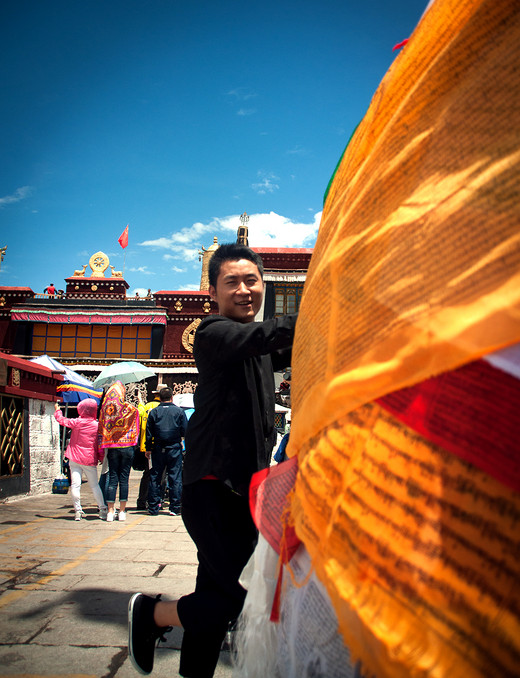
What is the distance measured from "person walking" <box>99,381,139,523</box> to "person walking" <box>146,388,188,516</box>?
34 cm

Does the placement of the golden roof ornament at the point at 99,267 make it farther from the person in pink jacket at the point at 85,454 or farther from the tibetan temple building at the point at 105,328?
the person in pink jacket at the point at 85,454

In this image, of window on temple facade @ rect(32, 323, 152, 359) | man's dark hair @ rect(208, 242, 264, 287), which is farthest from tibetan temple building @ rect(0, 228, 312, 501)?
man's dark hair @ rect(208, 242, 264, 287)

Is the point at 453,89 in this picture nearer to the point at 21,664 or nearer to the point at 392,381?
the point at 392,381

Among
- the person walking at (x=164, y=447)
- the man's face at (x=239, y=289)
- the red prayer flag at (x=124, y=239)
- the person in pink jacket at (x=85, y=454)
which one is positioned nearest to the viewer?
the man's face at (x=239, y=289)

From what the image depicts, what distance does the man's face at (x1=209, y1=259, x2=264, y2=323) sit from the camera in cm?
167

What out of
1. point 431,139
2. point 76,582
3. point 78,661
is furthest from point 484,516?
point 76,582

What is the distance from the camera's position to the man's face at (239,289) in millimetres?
1667

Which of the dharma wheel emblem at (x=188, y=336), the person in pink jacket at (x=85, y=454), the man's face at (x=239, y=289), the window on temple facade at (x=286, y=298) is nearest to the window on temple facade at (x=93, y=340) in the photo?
the dharma wheel emblem at (x=188, y=336)

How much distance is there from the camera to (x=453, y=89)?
729 mm

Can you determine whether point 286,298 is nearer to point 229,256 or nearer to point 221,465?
point 229,256

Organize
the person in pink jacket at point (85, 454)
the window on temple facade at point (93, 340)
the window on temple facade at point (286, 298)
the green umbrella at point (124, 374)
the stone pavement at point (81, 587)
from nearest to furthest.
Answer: the stone pavement at point (81, 587), the person in pink jacket at point (85, 454), the green umbrella at point (124, 374), the window on temple facade at point (286, 298), the window on temple facade at point (93, 340)

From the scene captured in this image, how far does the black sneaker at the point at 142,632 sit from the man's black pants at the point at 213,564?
0.71 ft

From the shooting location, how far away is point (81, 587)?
10.5ft

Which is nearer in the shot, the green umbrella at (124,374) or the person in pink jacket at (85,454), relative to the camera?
the person in pink jacket at (85,454)
